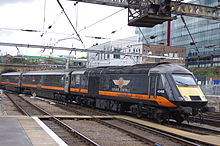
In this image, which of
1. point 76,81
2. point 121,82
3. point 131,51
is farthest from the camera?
point 131,51

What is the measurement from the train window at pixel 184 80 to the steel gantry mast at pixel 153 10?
10.9 ft

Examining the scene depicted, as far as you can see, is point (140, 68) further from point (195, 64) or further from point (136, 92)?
point (195, 64)

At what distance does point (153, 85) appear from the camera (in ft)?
54.3

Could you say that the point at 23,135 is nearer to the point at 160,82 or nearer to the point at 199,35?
the point at 160,82

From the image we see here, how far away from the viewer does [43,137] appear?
10.8 meters

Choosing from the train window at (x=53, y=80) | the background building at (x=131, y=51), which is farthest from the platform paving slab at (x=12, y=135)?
the background building at (x=131, y=51)

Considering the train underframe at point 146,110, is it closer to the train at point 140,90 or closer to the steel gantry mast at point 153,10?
the train at point 140,90

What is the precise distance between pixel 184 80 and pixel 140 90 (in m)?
2.84

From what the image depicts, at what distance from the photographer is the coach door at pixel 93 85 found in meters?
23.1

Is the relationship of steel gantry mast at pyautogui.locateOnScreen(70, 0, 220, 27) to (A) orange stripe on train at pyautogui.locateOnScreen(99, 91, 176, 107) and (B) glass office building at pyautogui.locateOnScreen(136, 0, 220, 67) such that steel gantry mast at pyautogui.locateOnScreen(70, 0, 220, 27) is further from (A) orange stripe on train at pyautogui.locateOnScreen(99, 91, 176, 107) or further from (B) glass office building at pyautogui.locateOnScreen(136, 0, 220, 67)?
(B) glass office building at pyautogui.locateOnScreen(136, 0, 220, 67)

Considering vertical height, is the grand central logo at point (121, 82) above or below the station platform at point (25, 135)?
above

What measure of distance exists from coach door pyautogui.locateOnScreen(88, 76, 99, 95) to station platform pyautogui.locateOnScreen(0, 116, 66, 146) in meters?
9.59


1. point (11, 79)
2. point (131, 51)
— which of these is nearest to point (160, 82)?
point (11, 79)

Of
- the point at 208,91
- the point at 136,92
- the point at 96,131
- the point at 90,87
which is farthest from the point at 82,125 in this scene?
the point at 208,91
